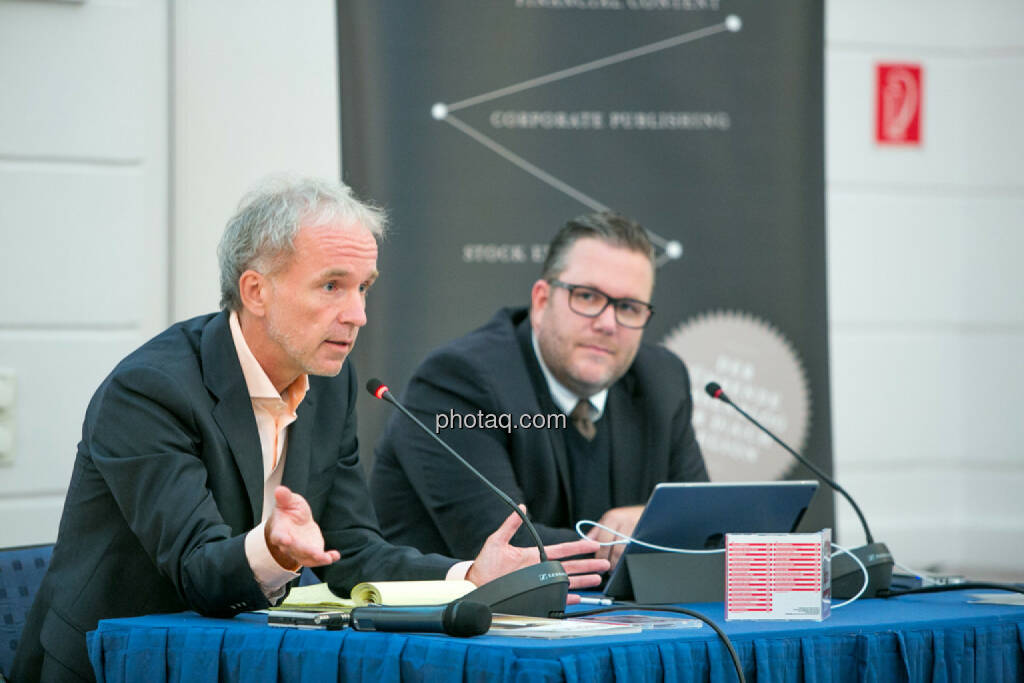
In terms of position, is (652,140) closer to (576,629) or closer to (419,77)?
(419,77)

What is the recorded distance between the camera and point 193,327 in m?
2.13

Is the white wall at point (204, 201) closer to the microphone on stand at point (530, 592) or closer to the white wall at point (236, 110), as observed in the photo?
the white wall at point (236, 110)

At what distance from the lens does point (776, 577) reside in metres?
1.79

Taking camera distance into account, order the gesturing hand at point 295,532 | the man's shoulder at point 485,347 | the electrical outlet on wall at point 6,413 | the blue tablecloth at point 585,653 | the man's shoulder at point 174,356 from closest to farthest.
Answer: the blue tablecloth at point 585,653
the gesturing hand at point 295,532
the man's shoulder at point 174,356
the man's shoulder at point 485,347
the electrical outlet on wall at point 6,413

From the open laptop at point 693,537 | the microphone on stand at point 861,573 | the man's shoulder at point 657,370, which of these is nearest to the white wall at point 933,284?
the man's shoulder at point 657,370

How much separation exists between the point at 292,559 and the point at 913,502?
2.86 meters

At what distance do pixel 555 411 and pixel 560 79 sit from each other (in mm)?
1046

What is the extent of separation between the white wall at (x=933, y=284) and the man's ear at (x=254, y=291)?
7.70ft

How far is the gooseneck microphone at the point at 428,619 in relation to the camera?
5.01ft

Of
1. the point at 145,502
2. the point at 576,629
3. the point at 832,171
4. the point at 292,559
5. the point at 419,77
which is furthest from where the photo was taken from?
the point at 832,171

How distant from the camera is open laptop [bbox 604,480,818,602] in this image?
2039mm

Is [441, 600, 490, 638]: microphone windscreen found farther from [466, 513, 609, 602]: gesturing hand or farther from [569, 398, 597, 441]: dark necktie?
[569, 398, 597, 441]: dark necktie

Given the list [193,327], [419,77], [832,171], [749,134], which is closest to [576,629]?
[193,327]

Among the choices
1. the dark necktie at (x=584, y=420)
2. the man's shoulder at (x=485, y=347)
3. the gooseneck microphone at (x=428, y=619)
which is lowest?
the gooseneck microphone at (x=428, y=619)
